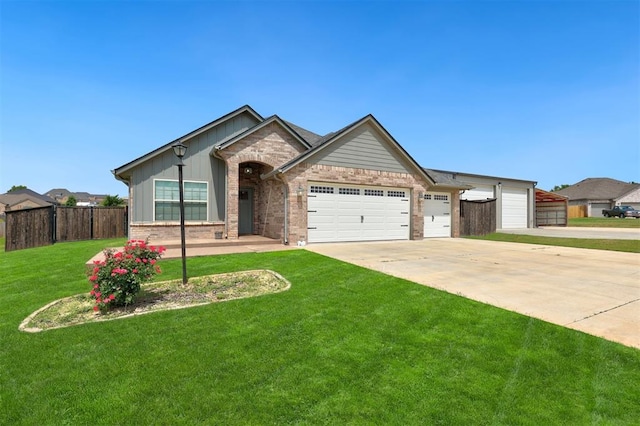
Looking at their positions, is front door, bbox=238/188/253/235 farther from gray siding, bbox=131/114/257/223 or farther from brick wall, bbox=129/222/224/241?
brick wall, bbox=129/222/224/241

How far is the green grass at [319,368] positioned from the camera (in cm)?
248

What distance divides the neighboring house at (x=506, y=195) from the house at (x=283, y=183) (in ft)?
29.6

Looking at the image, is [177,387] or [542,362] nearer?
[177,387]

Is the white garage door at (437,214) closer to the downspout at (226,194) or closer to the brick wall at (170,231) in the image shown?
the downspout at (226,194)

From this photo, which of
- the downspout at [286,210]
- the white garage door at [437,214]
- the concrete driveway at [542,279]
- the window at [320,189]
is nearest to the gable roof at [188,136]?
the downspout at [286,210]

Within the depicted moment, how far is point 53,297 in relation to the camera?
5.73 metres

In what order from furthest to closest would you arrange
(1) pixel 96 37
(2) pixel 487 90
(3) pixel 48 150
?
(3) pixel 48 150
(2) pixel 487 90
(1) pixel 96 37

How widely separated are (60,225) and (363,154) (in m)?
16.3

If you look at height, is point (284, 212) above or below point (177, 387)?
above

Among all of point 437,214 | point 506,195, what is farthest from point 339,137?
point 506,195

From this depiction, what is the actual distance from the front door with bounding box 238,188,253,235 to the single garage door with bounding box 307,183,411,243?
478cm

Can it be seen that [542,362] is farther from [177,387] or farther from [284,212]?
[284,212]

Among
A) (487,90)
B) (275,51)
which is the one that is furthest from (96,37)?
(487,90)

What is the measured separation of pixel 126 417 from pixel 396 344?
2.88 metres
